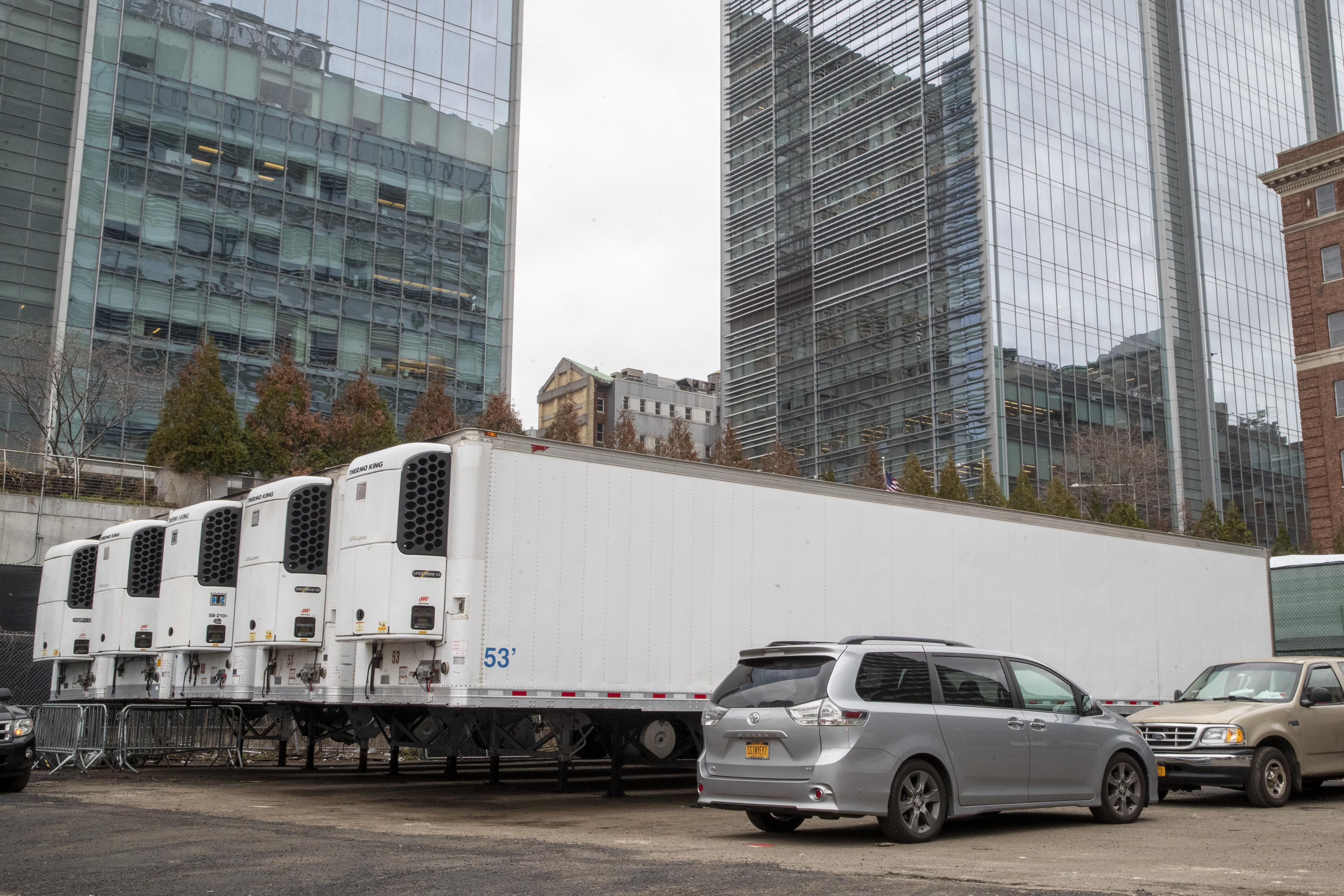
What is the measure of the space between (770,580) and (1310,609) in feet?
49.0

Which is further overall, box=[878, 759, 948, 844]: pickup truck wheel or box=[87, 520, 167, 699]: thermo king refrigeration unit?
box=[87, 520, 167, 699]: thermo king refrigeration unit

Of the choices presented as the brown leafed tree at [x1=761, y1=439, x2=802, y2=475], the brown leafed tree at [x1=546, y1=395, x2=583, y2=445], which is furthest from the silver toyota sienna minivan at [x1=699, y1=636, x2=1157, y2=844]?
the brown leafed tree at [x1=761, y1=439, x2=802, y2=475]

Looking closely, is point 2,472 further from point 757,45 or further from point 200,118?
Answer: point 757,45

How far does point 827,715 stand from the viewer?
9.12 metres

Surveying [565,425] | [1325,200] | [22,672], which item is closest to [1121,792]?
[22,672]

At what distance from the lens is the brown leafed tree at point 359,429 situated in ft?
108

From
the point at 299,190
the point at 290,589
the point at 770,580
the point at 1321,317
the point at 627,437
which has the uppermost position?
the point at 299,190

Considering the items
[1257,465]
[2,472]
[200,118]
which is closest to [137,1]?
[200,118]

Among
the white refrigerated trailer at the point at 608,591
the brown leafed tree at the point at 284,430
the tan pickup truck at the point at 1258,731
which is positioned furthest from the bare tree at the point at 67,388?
the tan pickup truck at the point at 1258,731

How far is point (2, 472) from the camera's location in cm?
3025

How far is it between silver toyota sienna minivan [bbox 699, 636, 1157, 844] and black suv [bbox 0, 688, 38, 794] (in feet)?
27.9

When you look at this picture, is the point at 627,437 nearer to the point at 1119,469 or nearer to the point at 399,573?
the point at 1119,469

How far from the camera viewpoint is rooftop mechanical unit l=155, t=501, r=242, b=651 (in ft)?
51.5

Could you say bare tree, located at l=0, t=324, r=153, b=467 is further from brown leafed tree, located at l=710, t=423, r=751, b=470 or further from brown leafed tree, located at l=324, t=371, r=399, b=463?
brown leafed tree, located at l=710, t=423, r=751, b=470
